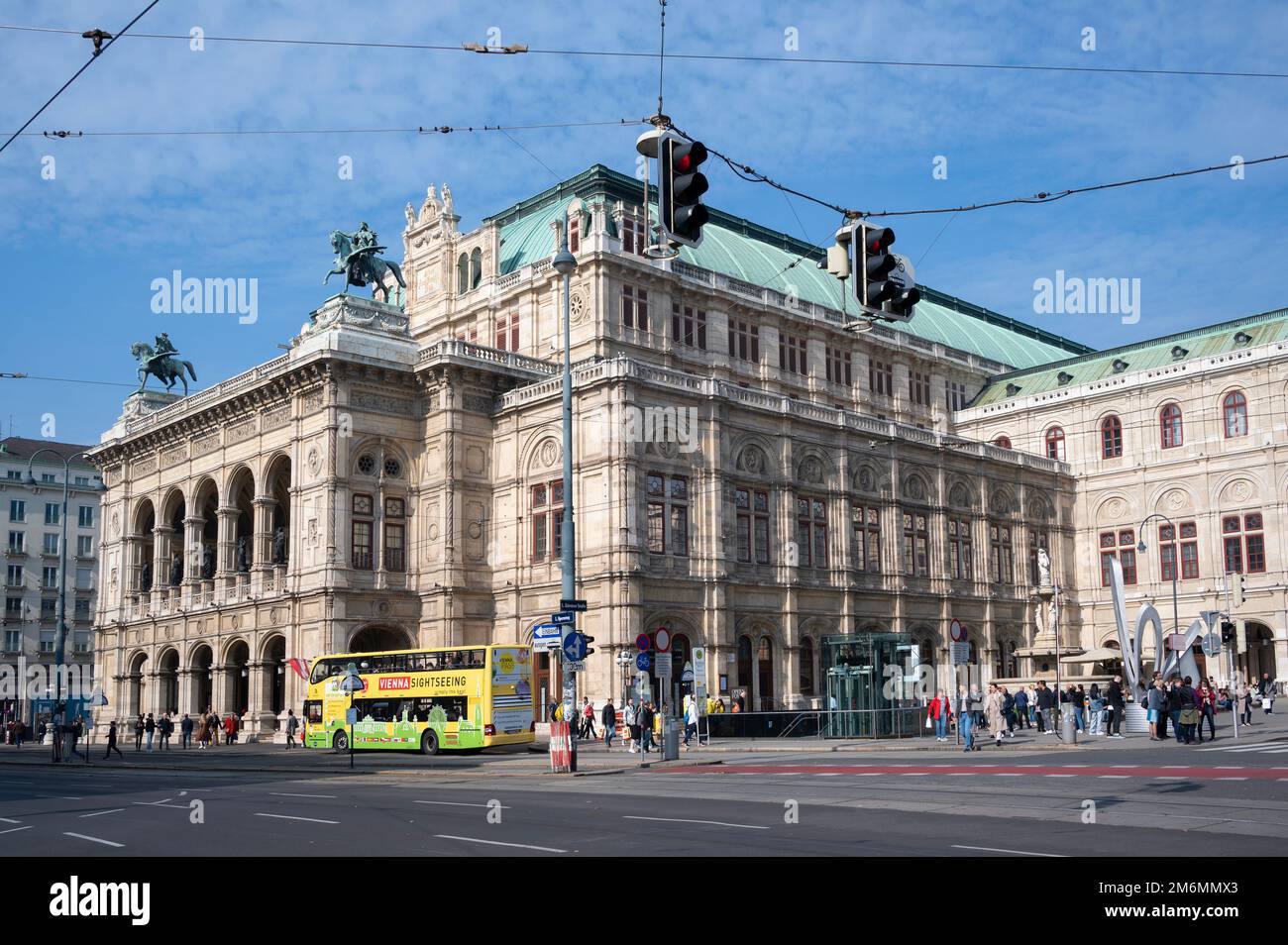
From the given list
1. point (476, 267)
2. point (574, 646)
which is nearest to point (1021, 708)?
point (574, 646)

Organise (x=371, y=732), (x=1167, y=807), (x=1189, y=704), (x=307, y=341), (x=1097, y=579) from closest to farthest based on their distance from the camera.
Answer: (x=1167, y=807) < (x=1189, y=704) < (x=371, y=732) < (x=307, y=341) < (x=1097, y=579)

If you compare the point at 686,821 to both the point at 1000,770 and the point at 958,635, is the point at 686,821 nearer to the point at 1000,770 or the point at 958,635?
the point at 1000,770

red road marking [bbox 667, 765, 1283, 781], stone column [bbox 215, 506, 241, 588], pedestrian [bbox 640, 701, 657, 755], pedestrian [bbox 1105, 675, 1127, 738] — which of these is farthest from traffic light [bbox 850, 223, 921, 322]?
stone column [bbox 215, 506, 241, 588]

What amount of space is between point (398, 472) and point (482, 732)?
64.6 ft

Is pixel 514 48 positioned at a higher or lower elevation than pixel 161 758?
higher

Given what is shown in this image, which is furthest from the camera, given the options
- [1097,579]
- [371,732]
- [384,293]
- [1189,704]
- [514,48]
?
[1097,579]

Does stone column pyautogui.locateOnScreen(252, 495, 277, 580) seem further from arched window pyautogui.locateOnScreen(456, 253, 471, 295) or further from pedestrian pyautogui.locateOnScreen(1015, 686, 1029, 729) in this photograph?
pedestrian pyautogui.locateOnScreen(1015, 686, 1029, 729)

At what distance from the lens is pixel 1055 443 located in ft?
263

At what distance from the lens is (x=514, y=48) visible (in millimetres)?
20000

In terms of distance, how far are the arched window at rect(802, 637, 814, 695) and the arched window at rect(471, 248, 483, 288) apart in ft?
87.8

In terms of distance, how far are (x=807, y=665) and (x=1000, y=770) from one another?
34312 millimetres

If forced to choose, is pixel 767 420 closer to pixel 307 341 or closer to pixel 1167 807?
pixel 307 341

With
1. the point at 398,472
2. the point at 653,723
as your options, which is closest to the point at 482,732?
the point at 653,723

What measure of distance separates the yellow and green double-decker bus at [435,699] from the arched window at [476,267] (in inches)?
1081
